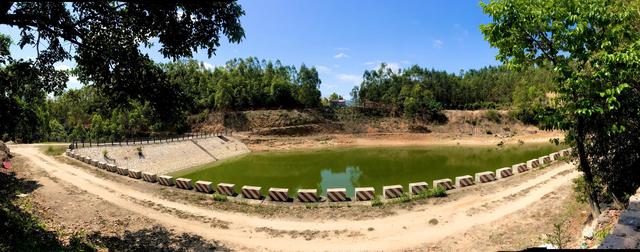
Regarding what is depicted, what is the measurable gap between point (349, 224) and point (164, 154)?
40.0 m

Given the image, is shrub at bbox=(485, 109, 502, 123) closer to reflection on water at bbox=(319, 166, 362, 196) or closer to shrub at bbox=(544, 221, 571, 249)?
reflection on water at bbox=(319, 166, 362, 196)

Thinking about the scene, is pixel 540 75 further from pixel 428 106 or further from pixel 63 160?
pixel 63 160

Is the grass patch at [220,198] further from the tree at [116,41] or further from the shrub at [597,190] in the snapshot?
the shrub at [597,190]

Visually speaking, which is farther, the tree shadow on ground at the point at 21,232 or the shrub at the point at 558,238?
the shrub at the point at 558,238

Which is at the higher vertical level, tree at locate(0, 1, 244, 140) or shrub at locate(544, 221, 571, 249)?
tree at locate(0, 1, 244, 140)

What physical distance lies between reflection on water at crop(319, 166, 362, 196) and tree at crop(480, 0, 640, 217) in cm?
2146

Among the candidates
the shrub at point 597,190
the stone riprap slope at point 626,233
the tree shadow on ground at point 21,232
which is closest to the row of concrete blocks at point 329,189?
the shrub at point 597,190

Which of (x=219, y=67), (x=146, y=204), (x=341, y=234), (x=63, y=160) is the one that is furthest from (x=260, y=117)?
(x=341, y=234)

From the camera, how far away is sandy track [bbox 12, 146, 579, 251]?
42.5 feet

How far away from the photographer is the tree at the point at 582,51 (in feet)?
28.2

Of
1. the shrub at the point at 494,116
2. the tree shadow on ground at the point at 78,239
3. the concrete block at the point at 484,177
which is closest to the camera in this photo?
the tree shadow on ground at the point at 78,239

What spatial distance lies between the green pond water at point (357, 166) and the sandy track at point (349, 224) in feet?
42.9

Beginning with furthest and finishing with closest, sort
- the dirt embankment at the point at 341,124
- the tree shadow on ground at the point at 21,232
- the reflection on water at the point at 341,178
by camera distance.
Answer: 1. the dirt embankment at the point at 341,124
2. the reflection on water at the point at 341,178
3. the tree shadow on ground at the point at 21,232

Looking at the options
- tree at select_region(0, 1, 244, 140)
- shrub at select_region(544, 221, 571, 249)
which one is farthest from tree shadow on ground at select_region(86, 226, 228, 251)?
shrub at select_region(544, 221, 571, 249)
